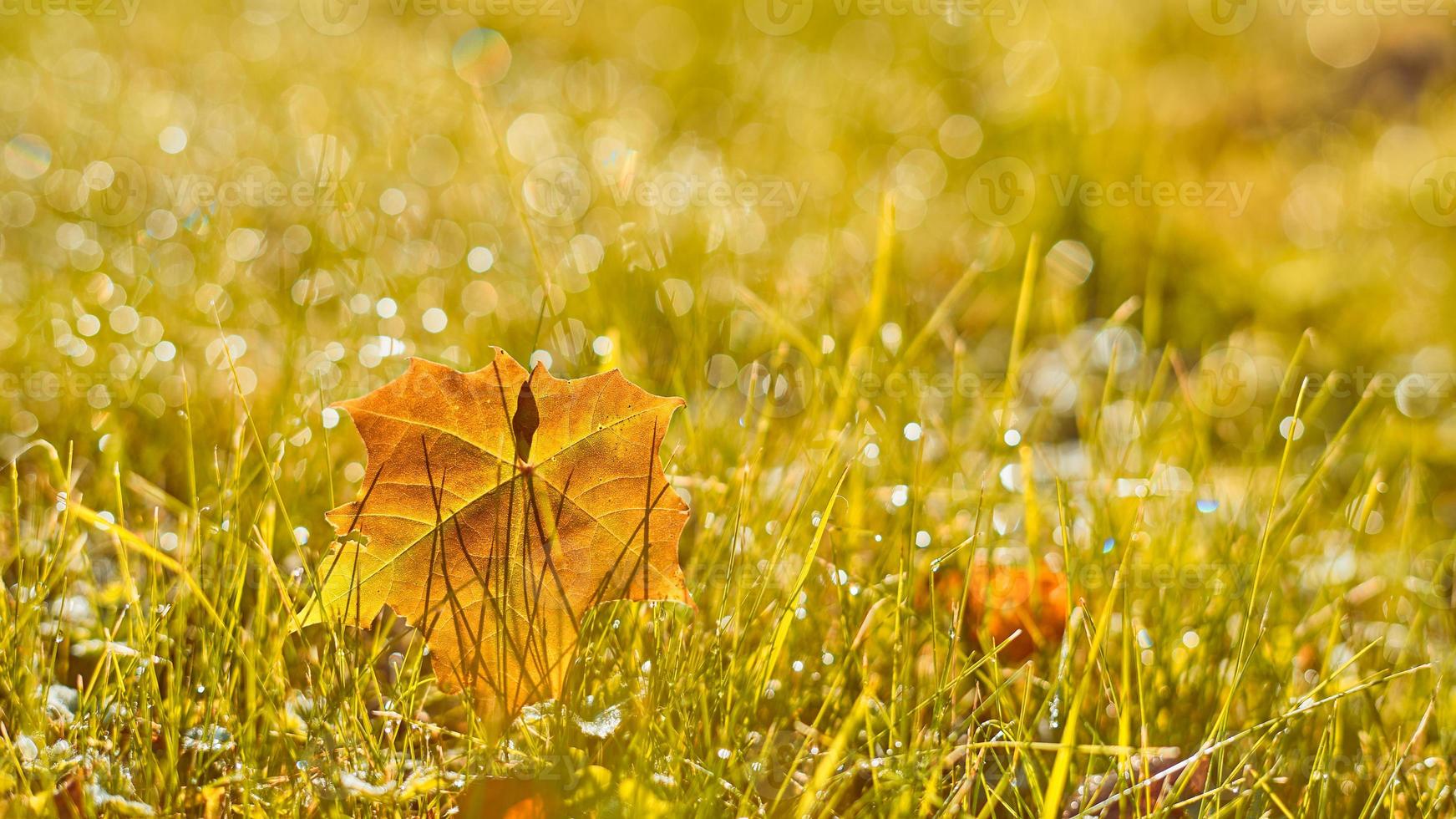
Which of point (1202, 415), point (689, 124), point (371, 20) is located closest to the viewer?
point (1202, 415)

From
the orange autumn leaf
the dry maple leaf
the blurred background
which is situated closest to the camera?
the dry maple leaf

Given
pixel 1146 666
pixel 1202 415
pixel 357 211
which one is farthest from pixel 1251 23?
pixel 1146 666

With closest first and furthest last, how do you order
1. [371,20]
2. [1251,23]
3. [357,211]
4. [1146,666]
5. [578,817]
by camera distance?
[578,817], [1146,666], [357,211], [1251,23], [371,20]

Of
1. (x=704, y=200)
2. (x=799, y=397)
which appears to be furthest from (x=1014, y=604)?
(x=704, y=200)

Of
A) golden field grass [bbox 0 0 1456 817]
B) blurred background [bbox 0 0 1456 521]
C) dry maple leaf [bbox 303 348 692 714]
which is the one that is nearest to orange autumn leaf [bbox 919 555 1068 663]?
golden field grass [bbox 0 0 1456 817]

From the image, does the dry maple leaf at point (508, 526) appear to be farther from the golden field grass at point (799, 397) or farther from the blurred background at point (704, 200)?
the blurred background at point (704, 200)

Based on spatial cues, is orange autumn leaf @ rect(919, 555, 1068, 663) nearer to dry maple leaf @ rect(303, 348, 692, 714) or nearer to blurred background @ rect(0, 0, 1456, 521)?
blurred background @ rect(0, 0, 1456, 521)

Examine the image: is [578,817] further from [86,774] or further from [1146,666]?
[1146,666]

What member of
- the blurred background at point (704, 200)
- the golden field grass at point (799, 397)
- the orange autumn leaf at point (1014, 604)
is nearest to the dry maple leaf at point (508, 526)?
the golden field grass at point (799, 397)
